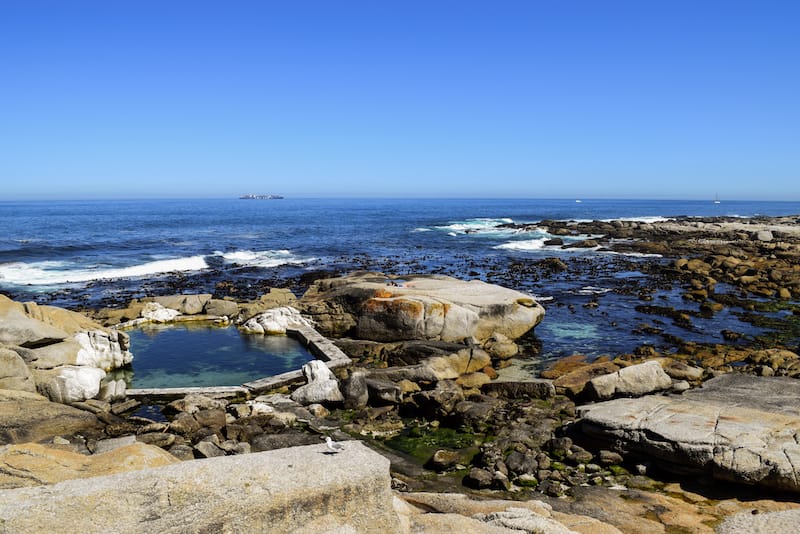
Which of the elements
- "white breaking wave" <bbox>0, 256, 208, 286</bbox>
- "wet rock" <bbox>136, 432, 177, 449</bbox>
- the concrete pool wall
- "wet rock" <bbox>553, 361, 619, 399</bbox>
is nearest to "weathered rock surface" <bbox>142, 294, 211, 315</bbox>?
the concrete pool wall

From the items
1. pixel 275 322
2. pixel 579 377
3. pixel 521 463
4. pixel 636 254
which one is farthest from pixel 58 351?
pixel 636 254

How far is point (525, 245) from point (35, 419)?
5538 centimetres

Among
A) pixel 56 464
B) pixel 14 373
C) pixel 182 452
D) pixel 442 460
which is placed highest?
pixel 56 464

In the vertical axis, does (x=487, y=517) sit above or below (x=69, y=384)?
above

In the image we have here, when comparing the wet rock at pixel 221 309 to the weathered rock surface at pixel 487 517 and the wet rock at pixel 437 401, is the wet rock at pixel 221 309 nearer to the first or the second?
the wet rock at pixel 437 401

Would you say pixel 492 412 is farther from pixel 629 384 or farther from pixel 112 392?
pixel 112 392

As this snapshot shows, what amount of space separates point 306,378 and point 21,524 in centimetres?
1261

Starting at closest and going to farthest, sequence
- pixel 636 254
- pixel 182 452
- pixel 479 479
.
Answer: pixel 479 479 → pixel 182 452 → pixel 636 254

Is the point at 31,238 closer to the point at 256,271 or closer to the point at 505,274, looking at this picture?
the point at 256,271

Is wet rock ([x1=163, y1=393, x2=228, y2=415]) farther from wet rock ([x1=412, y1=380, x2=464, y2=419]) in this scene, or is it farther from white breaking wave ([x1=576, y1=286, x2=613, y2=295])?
white breaking wave ([x1=576, y1=286, x2=613, y2=295])

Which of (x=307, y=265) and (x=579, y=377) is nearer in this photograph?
(x=579, y=377)

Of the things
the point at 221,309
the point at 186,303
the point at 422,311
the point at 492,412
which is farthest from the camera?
the point at 186,303

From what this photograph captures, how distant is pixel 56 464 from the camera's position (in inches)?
296

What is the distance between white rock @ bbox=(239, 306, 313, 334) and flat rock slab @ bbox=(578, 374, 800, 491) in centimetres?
1330
